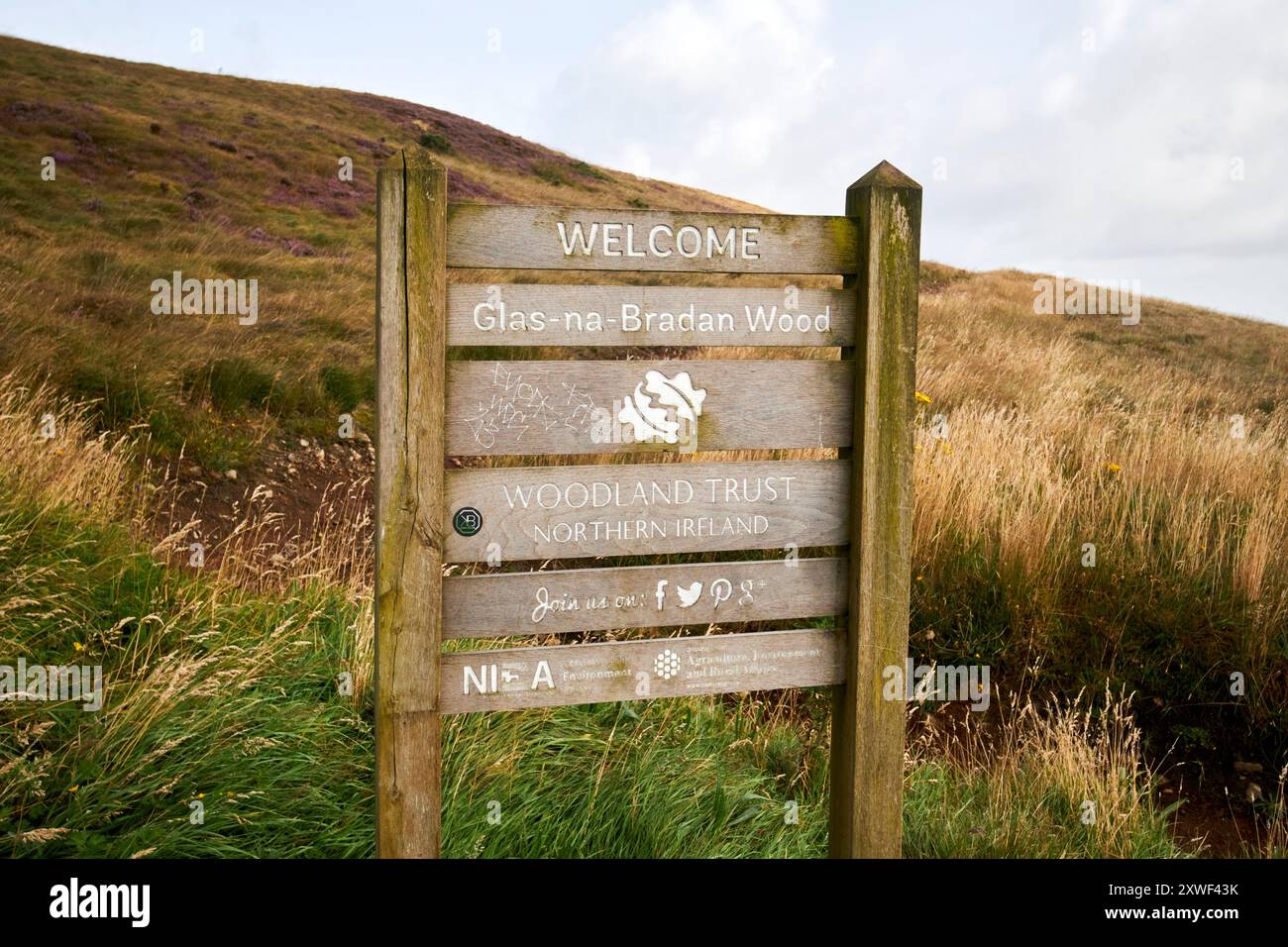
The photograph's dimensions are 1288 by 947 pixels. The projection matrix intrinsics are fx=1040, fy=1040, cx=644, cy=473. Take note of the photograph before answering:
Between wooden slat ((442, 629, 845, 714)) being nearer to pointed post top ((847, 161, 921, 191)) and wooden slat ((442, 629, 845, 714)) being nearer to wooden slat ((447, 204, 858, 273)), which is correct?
wooden slat ((447, 204, 858, 273))

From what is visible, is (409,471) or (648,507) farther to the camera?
(648,507)

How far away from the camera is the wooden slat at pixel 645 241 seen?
3.13m

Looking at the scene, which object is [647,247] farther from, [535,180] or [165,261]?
[535,180]

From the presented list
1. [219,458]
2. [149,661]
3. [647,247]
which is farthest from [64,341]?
[647,247]

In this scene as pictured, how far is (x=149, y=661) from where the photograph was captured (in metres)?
4.09

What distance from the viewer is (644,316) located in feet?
10.6

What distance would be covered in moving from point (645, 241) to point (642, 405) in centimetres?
52

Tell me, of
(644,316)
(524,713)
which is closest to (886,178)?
(644,316)

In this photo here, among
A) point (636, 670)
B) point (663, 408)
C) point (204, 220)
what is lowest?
point (636, 670)

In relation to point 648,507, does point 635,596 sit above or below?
below
